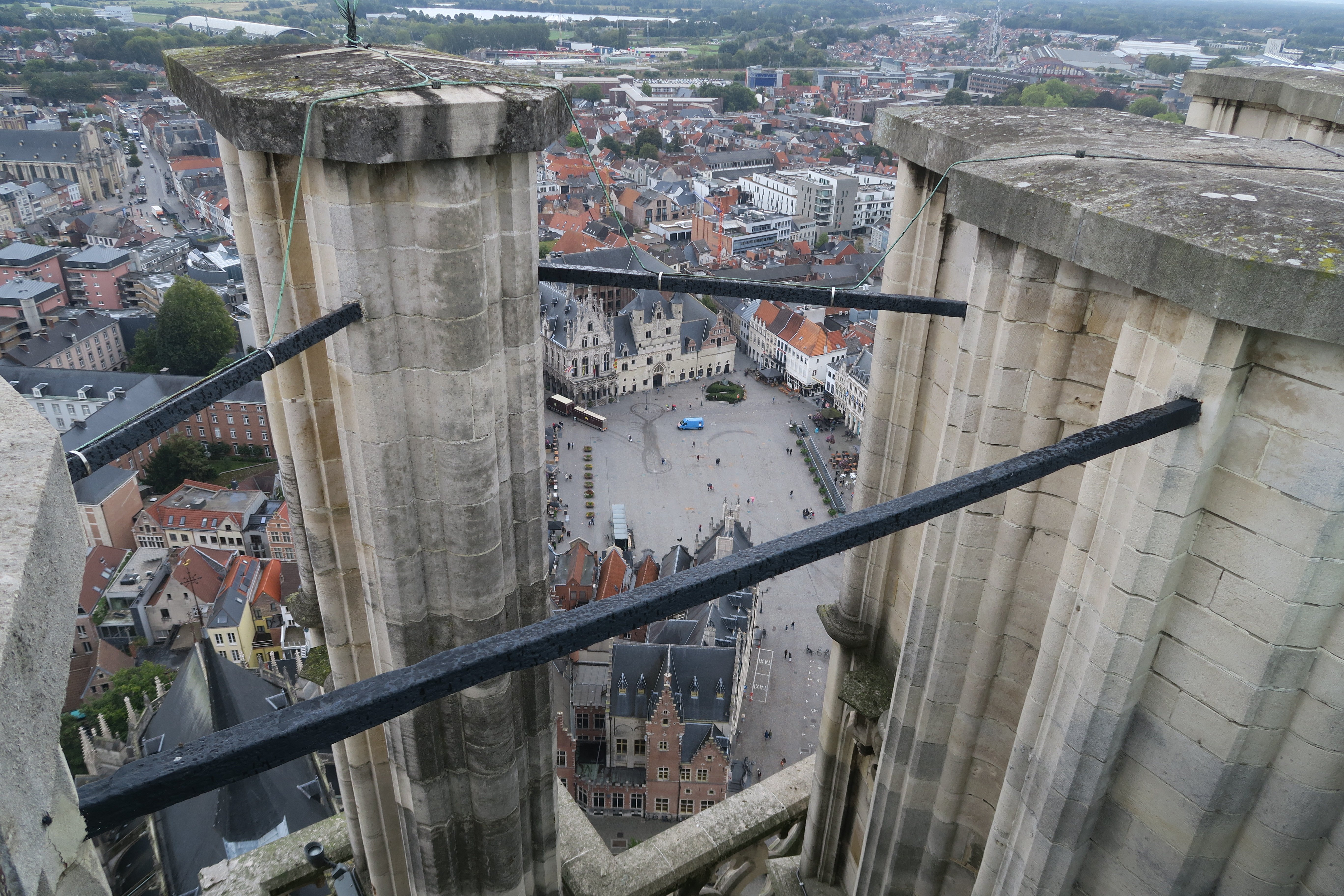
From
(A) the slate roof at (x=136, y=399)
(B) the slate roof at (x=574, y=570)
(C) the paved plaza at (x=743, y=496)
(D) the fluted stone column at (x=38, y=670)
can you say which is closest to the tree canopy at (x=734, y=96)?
(C) the paved plaza at (x=743, y=496)

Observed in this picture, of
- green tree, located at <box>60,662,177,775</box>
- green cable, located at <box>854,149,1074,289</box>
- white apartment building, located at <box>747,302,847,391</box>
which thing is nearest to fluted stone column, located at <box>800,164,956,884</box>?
green cable, located at <box>854,149,1074,289</box>

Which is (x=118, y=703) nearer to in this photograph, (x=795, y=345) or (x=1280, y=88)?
(x=1280, y=88)

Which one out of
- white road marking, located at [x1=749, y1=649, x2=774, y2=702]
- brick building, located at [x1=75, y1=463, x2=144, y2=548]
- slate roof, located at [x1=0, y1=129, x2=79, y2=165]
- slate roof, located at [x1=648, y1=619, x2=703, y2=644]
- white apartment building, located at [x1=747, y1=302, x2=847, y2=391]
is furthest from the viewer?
slate roof, located at [x1=0, y1=129, x2=79, y2=165]

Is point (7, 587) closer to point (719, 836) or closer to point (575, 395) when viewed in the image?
point (719, 836)

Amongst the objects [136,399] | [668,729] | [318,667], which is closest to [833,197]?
[136,399]

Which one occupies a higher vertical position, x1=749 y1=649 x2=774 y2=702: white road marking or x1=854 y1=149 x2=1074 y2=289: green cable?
x1=854 y1=149 x2=1074 y2=289: green cable

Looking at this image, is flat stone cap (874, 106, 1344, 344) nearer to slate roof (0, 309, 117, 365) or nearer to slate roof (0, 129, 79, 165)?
slate roof (0, 309, 117, 365)
